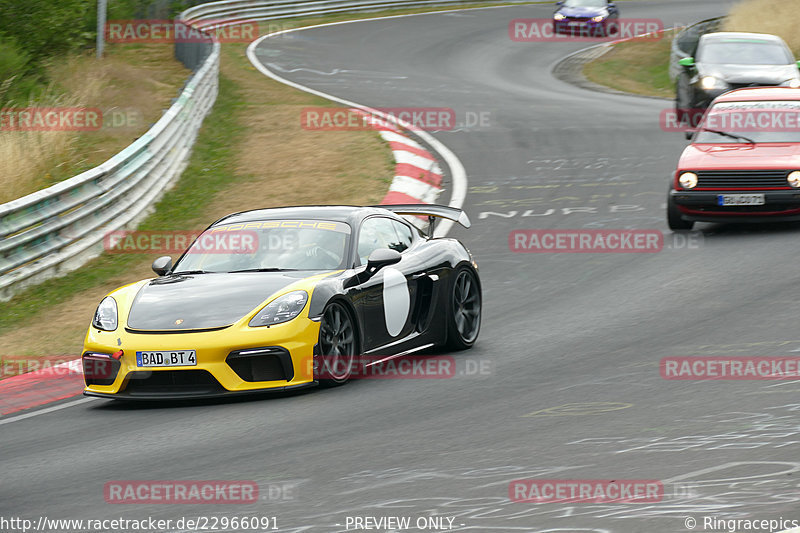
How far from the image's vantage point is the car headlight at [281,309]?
8.16m

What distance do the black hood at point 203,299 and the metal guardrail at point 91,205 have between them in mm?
3999

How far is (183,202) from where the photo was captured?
16625mm

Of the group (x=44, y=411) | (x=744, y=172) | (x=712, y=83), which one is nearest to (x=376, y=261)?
(x=44, y=411)

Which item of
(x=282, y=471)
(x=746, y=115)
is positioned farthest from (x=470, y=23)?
(x=282, y=471)

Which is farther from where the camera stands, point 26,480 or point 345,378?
point 345,378

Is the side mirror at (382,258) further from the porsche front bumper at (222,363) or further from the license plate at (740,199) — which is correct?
the license plate at (740,199)

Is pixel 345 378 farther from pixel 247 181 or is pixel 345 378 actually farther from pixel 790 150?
pixel 247 181

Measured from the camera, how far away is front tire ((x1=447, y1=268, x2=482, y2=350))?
980cm

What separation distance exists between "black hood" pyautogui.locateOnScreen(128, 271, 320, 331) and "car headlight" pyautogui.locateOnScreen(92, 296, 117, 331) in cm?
14

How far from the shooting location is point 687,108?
870 inches

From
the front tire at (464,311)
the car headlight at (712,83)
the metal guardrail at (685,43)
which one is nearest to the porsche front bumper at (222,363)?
the front tire at (464,311)

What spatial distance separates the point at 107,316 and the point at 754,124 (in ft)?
30.1

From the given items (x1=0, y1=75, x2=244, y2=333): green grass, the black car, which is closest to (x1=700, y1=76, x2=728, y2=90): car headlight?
the black car

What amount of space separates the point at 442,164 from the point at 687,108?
5512 mm
